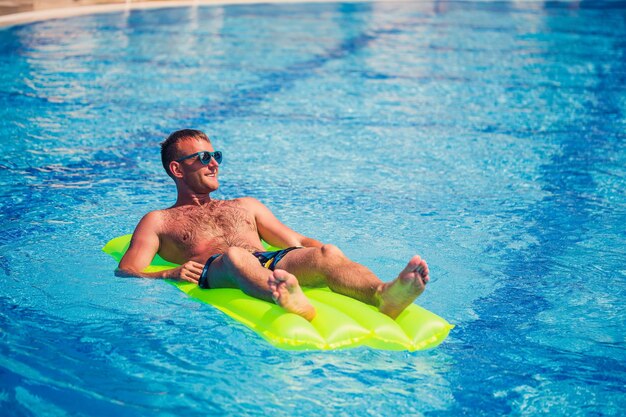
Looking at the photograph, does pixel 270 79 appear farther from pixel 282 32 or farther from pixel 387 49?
pixel 282 32

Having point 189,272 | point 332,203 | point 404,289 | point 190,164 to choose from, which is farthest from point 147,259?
point 332,203

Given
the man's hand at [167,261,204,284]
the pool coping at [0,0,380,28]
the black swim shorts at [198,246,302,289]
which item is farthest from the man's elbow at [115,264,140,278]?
the pool coping at [0,0,380,28]

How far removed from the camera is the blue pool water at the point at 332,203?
3.13m

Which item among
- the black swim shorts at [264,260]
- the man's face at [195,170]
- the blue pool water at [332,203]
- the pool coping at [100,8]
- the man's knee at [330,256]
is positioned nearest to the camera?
the blue pool water at [332,203]

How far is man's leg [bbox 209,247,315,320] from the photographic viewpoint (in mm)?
3299

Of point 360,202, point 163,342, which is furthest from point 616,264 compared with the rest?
point 163,342

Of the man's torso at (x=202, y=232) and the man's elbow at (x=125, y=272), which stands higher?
the man's torso at (x=202, y=232)

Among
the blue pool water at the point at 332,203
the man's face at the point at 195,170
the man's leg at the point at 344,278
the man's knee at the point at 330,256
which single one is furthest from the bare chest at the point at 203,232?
the man's knee at the point at 330,256

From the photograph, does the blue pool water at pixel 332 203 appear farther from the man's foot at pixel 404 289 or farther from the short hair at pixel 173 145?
the short hair at pixel 173 145

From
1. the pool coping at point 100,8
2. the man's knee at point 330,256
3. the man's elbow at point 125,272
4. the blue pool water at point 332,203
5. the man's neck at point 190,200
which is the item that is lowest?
the blue pool water at point 332,203

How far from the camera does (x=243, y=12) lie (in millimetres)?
15500

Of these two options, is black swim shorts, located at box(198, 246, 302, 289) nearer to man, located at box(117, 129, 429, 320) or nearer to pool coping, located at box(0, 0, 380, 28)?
man, located at box(117, 129, 429, 320)

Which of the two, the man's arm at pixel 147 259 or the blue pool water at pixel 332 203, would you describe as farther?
the man's arm at pixel 147 259

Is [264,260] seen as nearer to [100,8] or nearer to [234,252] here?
[234,252]
